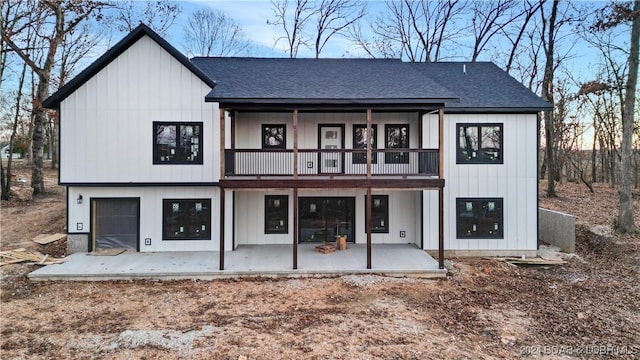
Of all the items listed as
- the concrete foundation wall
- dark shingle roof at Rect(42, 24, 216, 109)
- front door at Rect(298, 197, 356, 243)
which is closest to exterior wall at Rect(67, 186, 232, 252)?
front door at Rect(298, 197, 356, 243)

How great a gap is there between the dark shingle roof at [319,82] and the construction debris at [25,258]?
6629mm

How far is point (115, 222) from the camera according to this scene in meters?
11.2

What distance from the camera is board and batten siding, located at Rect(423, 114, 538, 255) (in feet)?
37.8

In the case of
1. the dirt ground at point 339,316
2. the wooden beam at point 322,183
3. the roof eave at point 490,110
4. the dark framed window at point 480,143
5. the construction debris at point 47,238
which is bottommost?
the dirt ground at point 339,316

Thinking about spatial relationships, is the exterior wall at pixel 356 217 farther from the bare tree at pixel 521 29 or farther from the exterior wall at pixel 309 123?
the bare tree at pixel 521 29

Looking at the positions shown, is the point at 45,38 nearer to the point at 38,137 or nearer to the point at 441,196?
the point at 38,137

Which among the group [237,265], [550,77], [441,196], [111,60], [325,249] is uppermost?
[550,77]

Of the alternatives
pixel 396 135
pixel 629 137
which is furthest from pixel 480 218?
pixel 629 137

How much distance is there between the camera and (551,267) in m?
10.5

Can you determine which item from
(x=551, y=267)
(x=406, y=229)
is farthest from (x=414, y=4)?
(x=551, y=267)

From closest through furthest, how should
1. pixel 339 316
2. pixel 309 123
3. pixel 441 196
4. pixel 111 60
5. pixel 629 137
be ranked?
pixel 339 316
pixel 441 196
pixel 111 60
pixel 309 123
pixel 629 137

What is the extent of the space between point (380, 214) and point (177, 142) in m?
7.08

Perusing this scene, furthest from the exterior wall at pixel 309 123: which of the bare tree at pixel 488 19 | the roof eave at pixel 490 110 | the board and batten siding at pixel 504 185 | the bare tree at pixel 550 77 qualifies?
the bare tree at pixel 488 19

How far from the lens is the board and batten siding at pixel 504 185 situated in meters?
11.5
